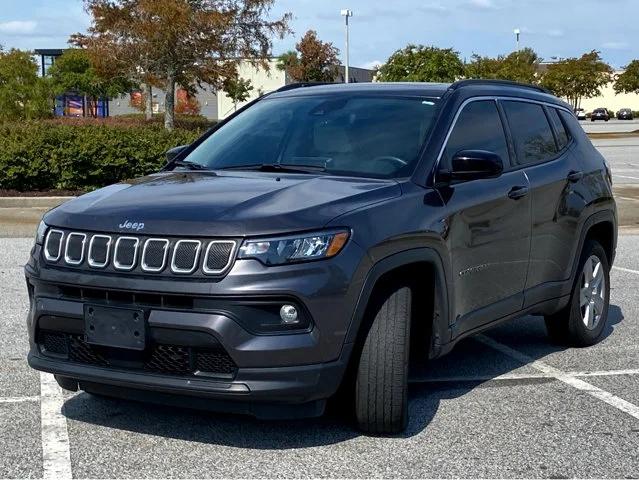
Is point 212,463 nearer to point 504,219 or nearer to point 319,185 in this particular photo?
point 319,185

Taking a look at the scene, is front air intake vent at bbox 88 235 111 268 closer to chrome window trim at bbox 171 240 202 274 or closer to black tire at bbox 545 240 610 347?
chrome window trim at bbox 171 240 202 274

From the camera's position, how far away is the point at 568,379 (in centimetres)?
616

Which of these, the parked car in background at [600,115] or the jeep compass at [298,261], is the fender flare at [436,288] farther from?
the parked car in background at [600,115]

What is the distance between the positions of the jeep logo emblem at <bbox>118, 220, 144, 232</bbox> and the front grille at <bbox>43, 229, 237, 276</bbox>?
0.13 feet

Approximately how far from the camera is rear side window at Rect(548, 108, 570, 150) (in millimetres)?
6867

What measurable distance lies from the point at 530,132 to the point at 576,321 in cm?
131

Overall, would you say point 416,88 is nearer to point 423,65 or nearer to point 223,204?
point 223,204

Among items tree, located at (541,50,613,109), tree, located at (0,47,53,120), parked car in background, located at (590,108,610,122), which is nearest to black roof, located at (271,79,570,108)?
tree, located at (0,47,53,120)

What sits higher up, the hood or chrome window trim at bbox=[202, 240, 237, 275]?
the hood

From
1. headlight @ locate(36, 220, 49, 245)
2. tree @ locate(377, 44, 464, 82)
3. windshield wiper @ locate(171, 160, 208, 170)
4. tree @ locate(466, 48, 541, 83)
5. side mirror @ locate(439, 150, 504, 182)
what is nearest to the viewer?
headlight @ locate(36, 220, 49, 245)

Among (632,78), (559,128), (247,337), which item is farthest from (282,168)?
(632,78)

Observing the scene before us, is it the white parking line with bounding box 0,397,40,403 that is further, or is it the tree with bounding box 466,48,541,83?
the tree with bounding box 466,48,541,83

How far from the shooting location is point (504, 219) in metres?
5.80

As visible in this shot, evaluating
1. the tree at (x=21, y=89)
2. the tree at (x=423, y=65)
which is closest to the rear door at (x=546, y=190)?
the tree at (x=423, y=65)
